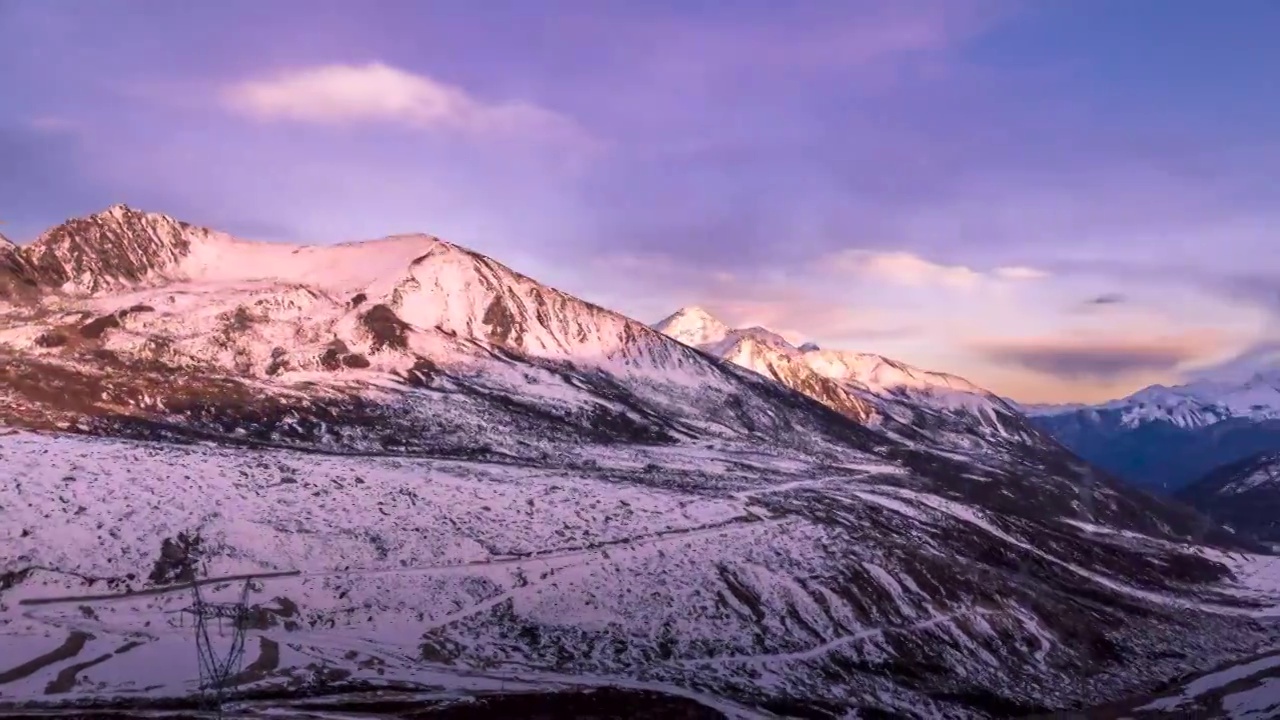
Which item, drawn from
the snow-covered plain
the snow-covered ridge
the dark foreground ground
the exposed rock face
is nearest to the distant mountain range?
the snow-covered plain

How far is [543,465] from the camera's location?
88.1 meters

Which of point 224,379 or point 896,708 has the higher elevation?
point 224,379

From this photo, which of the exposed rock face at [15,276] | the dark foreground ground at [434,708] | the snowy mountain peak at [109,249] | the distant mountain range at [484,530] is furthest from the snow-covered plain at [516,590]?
the snowy mountain peak at [109,249]

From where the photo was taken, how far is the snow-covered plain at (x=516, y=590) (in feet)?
139

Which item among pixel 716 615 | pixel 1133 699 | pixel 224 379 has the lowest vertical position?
pixel 1133 699

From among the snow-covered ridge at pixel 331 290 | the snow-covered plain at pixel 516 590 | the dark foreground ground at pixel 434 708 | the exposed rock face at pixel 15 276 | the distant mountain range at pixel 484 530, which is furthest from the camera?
the snow-covered ridge at pixel 331 290

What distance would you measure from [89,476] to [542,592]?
26.1m

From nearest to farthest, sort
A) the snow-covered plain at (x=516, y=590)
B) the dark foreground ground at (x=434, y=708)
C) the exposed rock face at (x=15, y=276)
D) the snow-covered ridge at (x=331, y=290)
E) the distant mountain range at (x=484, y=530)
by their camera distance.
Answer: the dark foreground ground at (x=434, y=708)
the snow-covered plain at (x=516, y=590)
the distant mountain range at (x=484, y=530)
the exposed rock face at (x=15, y=276)
the snow-covered ridge at (x=331, y=290)

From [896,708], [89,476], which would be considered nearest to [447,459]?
[89,476]

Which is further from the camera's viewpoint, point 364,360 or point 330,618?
point 364,360

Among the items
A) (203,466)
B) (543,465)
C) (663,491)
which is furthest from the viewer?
(543,465)

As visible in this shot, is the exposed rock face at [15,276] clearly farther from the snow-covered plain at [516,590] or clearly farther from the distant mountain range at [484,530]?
the snow-covered plain at [516,590]

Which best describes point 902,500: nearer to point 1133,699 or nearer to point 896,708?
point 1133,699

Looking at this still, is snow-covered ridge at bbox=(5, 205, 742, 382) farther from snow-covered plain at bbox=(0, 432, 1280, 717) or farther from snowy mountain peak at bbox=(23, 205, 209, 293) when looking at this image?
snow-covered plain at bbox=(0, 432, 1280, 717)
